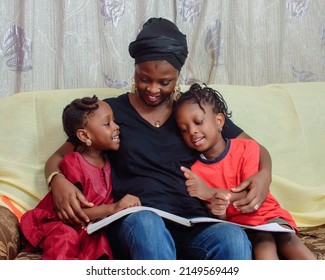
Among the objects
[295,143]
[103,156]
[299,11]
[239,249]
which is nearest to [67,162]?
[103,156]

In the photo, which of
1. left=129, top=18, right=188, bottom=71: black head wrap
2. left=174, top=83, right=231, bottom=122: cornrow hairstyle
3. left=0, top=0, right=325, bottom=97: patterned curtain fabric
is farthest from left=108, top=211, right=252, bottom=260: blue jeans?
left=0, top=0, right=325, bottom=97: patterned curtain fabric

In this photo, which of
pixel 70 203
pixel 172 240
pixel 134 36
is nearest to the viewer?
pixel 172 240

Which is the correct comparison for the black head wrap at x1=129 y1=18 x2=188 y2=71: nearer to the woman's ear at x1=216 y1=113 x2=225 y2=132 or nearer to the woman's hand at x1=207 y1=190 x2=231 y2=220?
the woman's ear at x1=216 y1=113 x2=225 y2=132

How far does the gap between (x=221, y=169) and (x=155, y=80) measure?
0.32m

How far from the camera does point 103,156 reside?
5.41 ft

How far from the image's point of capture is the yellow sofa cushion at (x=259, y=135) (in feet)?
5.93

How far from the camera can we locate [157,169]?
1.57 meters

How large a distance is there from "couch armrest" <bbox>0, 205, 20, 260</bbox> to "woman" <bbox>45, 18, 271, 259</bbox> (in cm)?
16

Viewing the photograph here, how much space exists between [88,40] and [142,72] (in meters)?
0.62

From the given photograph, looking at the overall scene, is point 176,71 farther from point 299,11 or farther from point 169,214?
point 299,11

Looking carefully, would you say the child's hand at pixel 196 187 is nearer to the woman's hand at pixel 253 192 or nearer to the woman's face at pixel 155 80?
the woman's hand at pixel 253 192

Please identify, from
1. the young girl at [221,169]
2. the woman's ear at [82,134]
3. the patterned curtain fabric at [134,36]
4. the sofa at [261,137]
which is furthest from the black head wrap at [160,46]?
the patterned curtain fabric at [134,36]

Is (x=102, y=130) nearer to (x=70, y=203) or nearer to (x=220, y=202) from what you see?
(x=70, y=203)

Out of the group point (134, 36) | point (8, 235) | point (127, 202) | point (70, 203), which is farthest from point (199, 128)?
point (134, 36)
